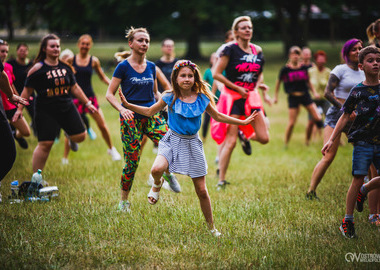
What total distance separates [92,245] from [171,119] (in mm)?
1649

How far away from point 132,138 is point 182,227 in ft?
4.58

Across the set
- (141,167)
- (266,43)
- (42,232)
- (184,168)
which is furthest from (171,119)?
(266,43)

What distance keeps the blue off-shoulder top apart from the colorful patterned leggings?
103 cm

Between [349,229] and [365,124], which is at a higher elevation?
[365,124]

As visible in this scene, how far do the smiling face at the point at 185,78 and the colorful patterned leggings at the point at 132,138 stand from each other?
Result: 1.29 meters

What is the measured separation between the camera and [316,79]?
1209 cm

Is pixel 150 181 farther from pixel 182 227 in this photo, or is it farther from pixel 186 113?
pixel 186 113

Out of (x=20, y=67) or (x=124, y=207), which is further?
(x=20, y=67)

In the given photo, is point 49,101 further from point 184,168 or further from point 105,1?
point 105,1

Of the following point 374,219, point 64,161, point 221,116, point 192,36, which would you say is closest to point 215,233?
point 221,116

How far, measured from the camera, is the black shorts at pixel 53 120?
7.10 metres

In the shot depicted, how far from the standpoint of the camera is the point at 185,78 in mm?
5098

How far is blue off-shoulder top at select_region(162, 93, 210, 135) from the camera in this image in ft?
Answer: 16.8

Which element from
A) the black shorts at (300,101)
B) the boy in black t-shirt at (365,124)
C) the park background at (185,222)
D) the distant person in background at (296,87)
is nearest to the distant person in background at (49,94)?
the park background at (185,222)
